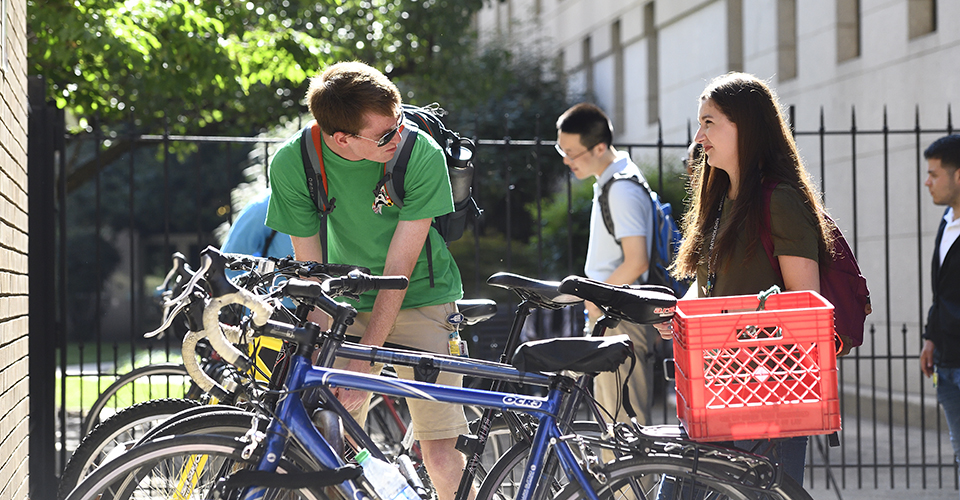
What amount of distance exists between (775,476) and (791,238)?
679 mm

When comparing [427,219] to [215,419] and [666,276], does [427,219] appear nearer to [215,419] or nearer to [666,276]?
[215,419]

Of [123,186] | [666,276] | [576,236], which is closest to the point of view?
[666,276]

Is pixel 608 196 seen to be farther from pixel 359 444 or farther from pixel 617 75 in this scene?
pixel 617 75

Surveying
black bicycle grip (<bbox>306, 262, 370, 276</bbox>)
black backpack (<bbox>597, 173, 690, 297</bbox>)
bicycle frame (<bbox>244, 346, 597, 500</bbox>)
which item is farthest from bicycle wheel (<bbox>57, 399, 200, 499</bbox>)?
black backpack (<bbox>597, 173, 690, 297</bbox>)

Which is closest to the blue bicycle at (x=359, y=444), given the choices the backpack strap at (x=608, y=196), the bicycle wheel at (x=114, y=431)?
the bicycle wheel at (x=114, y=431)

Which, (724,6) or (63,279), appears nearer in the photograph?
(63,279)

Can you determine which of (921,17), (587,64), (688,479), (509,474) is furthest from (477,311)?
(587,64)

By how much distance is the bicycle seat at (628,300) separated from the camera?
2742 millimetres

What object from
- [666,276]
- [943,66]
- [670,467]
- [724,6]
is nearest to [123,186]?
[724,6]

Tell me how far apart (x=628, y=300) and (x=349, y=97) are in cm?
102

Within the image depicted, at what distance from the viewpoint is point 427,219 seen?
319 cm

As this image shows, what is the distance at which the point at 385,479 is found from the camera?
259cm

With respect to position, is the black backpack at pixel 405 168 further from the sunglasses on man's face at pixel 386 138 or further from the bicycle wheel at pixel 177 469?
the bicycle wheel at pixel 177 469

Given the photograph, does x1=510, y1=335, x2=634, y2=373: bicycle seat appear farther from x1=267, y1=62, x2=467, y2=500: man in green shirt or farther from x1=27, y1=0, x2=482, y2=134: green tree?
x1=27, y1=0, x2=482, y2=134: green tree
